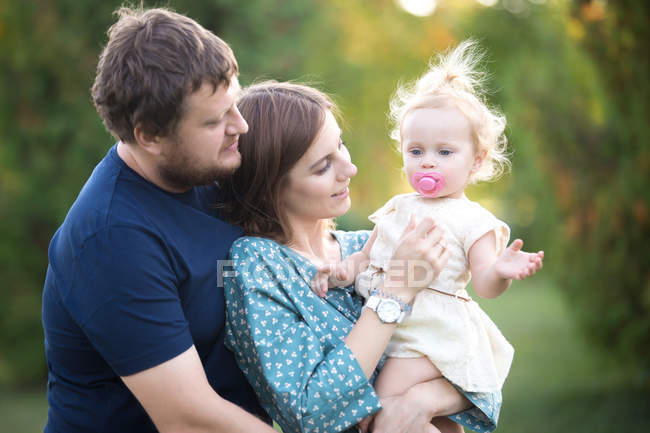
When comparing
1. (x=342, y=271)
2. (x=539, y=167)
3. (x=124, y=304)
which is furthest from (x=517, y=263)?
(x=539, y=167)

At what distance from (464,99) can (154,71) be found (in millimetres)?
1156

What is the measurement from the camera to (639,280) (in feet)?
18.2

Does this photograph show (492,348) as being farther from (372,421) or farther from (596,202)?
(596,202)

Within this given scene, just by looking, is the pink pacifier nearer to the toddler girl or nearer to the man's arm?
the toddler girl

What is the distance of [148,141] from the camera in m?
2.14

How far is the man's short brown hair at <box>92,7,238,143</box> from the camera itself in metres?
2.04

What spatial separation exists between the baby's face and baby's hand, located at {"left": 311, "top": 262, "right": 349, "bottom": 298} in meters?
0.44

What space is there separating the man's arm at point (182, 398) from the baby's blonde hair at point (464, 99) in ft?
4.20

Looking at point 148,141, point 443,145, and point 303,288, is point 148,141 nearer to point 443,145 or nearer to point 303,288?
point 303,288

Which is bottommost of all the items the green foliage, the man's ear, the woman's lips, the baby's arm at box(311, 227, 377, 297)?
the baby's arm at box(311, 227, 377, 297)

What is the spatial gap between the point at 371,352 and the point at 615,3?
14.2 feet

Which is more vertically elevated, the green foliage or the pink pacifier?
the green foliage

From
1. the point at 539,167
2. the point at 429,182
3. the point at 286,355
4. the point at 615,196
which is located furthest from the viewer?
the point at 539,167

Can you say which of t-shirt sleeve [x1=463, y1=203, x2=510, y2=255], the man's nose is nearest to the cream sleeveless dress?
t-shirt sleeve [x1=463, y1=203, x2=510, y2=255]
